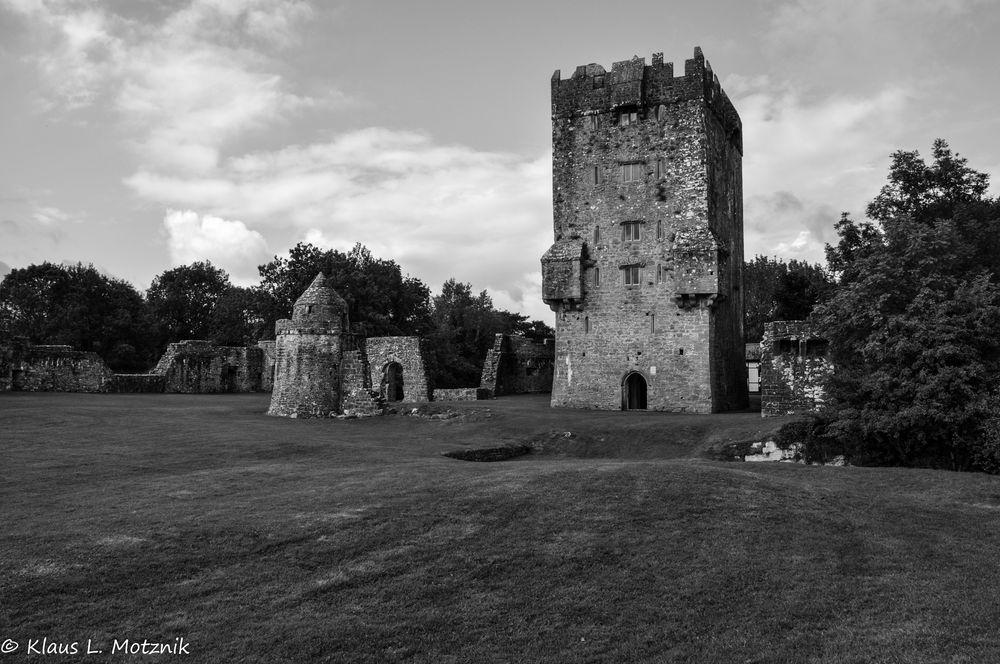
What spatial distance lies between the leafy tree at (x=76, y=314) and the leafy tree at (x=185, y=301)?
3475mm

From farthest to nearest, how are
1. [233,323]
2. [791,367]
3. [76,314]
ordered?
1. [233,323]
2. [76,314]
3. [791,367]

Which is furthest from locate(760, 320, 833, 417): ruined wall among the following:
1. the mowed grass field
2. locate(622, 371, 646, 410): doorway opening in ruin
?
the mowed grass field

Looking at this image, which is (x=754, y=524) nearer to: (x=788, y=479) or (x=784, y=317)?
(x=788, y=479)

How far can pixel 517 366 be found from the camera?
2028 inches

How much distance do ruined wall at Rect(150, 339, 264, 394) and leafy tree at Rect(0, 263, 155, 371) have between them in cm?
2118

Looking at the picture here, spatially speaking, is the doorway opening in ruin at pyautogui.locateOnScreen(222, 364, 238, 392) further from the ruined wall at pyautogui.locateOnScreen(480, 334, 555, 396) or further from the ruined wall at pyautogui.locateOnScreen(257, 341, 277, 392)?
the ruined wall at pyautogui.locateOnScreen(480, 334, 555, 396)

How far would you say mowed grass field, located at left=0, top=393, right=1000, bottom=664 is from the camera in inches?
363

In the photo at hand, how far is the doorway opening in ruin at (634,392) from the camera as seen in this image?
3738cm

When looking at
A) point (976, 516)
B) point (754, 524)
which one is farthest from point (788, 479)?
point (754, 524)

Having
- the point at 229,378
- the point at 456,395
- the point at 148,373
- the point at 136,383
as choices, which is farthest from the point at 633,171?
the point at 148,373

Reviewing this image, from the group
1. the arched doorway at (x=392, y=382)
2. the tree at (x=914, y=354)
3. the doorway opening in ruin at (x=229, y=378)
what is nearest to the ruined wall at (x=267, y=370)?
the doorway opening in ruin at (x=229, y=378)

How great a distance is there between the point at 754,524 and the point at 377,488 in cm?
719

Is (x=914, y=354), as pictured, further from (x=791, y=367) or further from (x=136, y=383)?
(x=136, y=383)

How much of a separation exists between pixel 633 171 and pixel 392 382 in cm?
1927
